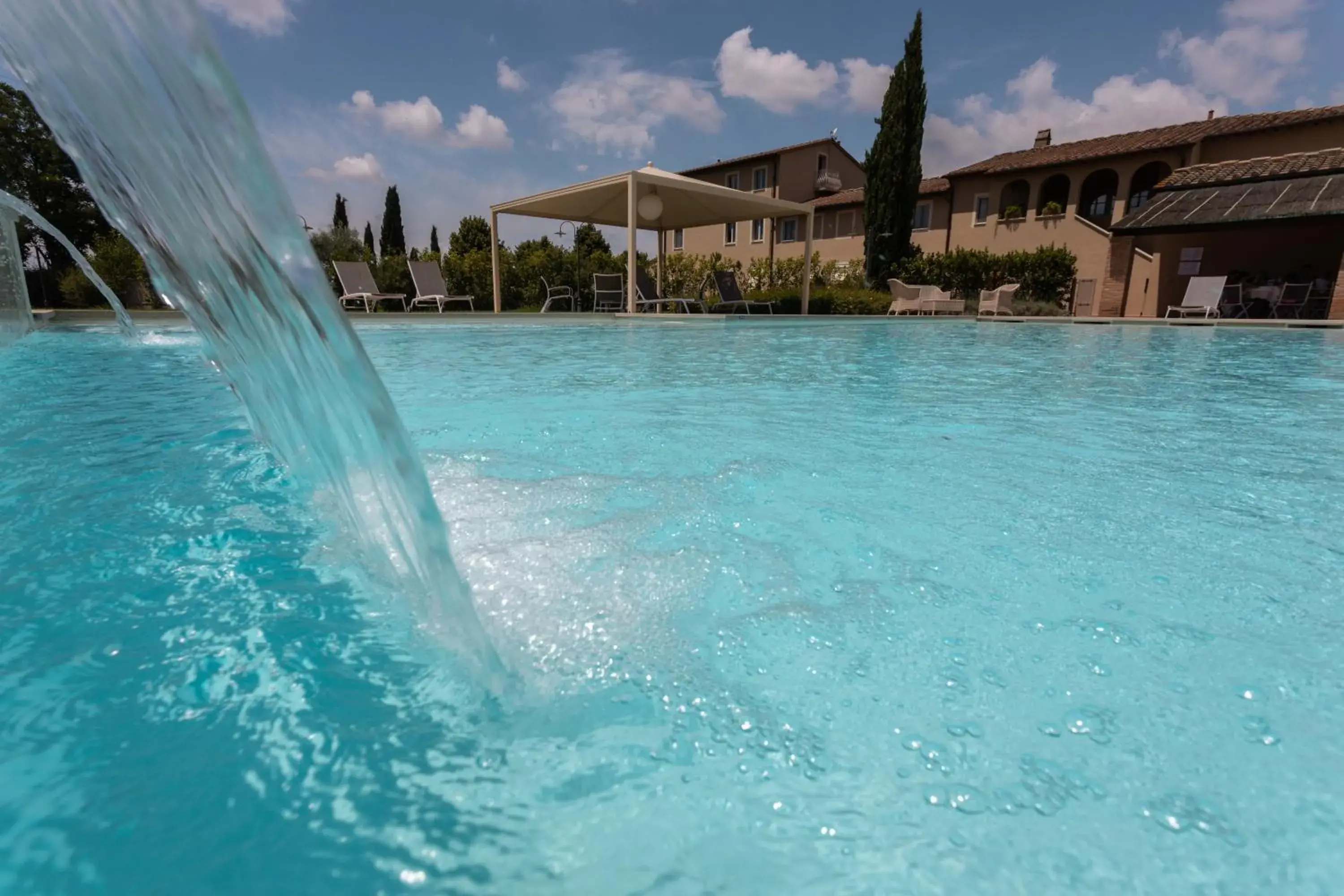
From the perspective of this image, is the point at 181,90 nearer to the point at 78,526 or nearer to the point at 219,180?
the point at 219,180

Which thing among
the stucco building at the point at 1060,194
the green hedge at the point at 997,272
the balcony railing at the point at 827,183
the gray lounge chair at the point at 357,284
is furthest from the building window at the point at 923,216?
the gray lounge chair at the point at 357,284

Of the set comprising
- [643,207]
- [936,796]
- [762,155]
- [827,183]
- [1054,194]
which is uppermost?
[762,155]

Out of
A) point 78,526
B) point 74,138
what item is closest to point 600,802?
point 78,526

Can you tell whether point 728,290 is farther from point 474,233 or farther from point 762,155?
point 474,233

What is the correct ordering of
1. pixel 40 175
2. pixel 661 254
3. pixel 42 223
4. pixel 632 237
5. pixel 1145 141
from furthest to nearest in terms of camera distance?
pixel 1145 141 → pixel 40 175 → pixel 661 254 → pixel 632 237 → pixel 42 223

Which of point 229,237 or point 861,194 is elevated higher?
point 861,194

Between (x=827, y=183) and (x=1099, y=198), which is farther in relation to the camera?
(x=827, y=183)

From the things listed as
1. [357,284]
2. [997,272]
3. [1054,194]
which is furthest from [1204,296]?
[357,284]

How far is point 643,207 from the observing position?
524 inches

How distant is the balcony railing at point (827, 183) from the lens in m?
30.3

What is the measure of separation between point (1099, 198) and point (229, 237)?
2861cm

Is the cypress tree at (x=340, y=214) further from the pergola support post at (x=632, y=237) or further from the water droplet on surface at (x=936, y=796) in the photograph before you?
the water droplet on surface at (x=936, y=796)

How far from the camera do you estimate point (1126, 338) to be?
1040 centimetres

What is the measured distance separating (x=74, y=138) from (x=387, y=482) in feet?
5.15
